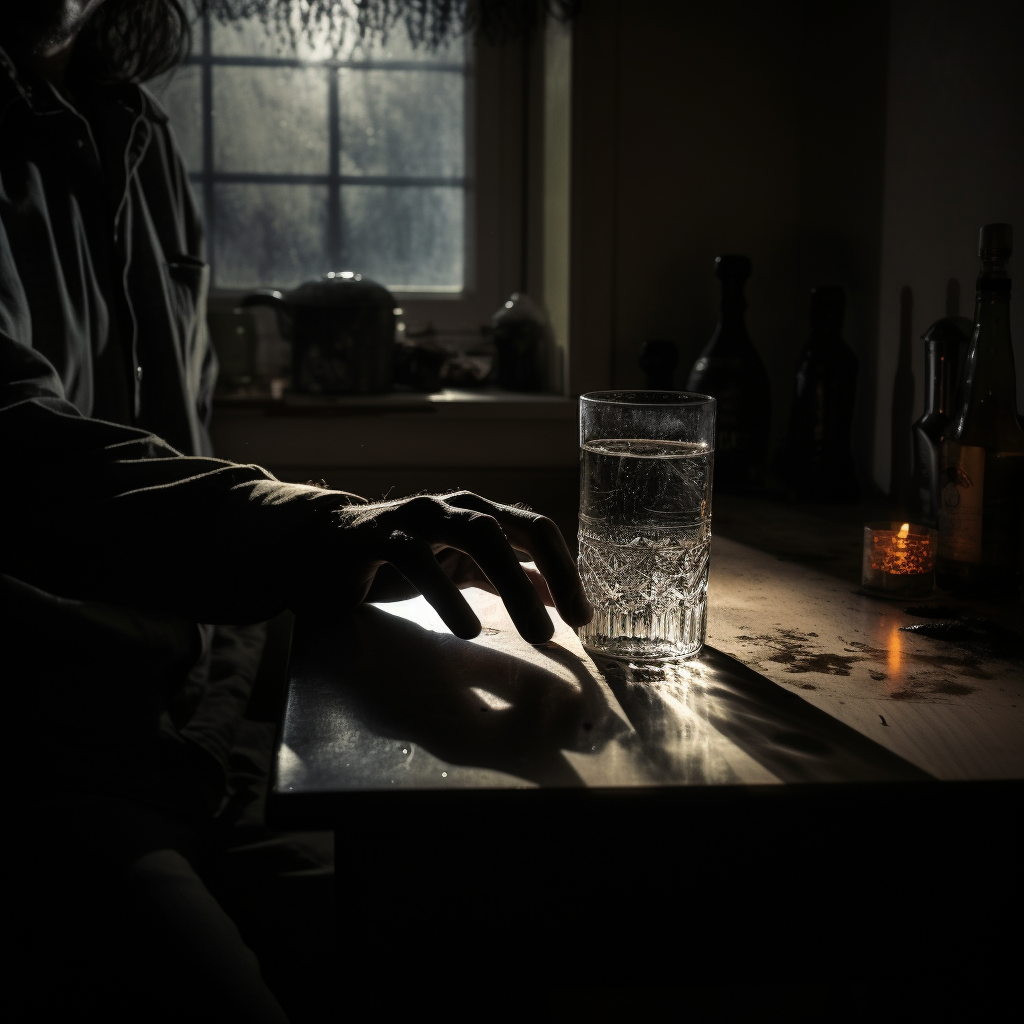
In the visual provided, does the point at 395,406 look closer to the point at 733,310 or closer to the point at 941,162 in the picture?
the point at 733,310

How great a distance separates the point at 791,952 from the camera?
0.56m

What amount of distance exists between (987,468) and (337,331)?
1169mm

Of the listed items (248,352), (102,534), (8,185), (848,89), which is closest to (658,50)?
(848,89)

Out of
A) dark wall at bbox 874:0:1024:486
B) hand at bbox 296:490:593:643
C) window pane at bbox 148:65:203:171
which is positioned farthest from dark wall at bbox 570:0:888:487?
hand at bbox 296:490:593:643

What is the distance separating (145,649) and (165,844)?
259 millimetres

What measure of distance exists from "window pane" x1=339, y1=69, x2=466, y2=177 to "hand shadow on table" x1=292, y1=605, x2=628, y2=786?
1.52 m

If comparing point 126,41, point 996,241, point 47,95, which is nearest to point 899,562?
point 996,241

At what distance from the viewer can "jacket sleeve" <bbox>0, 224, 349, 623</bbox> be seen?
31.3 inches

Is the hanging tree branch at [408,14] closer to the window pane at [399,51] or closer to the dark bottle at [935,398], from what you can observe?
the window pane at [399,51]

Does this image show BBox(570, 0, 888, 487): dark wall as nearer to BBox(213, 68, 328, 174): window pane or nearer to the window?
the window

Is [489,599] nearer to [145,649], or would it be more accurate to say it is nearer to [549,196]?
[145,649]

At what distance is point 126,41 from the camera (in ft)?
5.28

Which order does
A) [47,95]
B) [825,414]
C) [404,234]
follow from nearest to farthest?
[47,95], [825,414], [404,234]

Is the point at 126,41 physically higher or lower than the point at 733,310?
higher
